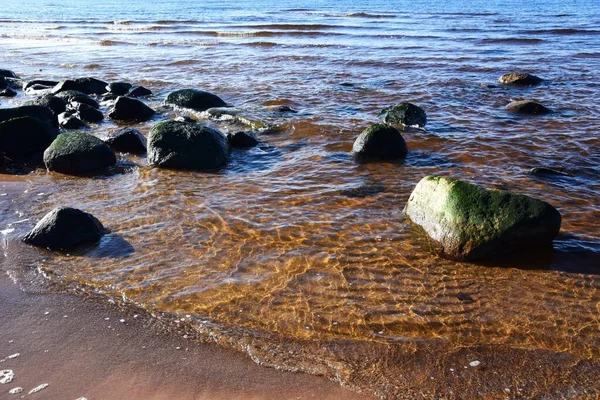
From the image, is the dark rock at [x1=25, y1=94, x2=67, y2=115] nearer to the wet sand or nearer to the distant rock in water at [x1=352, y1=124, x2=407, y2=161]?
the distant rock in water at [x1=352, y1=124, x2=407, y2=161]

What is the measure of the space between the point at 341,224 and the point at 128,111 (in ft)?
21.7

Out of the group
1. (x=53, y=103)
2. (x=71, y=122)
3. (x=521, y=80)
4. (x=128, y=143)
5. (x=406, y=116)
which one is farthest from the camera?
(x=521, y=80)

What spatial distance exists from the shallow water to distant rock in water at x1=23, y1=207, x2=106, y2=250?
6.2 inches

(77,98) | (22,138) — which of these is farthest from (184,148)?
(77,98)

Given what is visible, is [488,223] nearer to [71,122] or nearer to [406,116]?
[406,116]

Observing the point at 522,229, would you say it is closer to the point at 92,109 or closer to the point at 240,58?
the point at 92,109

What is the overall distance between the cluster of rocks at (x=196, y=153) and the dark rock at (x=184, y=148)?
0.05 feet

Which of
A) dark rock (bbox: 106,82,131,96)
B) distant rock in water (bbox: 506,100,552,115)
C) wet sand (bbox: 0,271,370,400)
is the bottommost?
wet sand (bbox: 0,271,370,400)

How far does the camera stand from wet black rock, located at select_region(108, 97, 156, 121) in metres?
11.5

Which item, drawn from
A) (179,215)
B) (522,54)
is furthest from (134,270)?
(522,54)

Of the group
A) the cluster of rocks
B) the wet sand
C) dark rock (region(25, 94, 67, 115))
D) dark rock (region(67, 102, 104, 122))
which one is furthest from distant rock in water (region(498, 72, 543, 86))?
the wet sand

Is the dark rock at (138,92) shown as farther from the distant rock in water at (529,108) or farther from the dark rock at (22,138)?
the distant rock in water at (529,108)

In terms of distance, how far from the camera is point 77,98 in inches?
490

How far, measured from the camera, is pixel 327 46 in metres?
22.5
